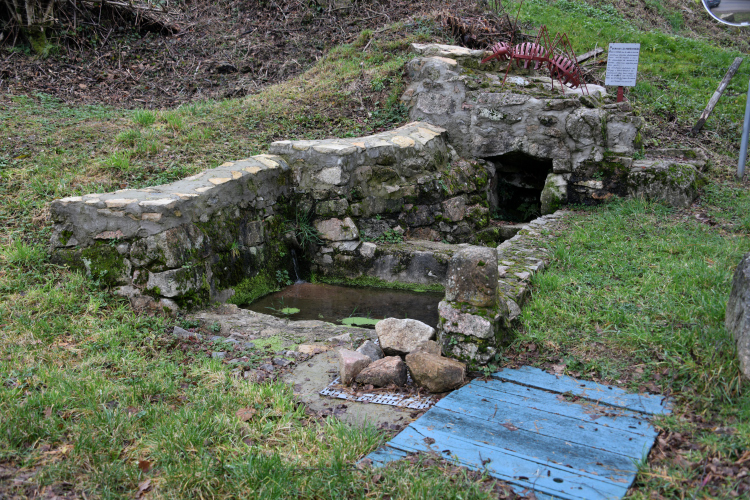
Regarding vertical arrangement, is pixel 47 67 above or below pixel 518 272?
above

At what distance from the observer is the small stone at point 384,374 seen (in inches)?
133

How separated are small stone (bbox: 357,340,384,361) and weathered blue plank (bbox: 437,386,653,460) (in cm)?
72

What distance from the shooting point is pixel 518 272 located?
4484 mm

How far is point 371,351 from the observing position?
3.71 m

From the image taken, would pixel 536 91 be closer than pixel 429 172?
No

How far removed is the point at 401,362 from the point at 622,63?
601 centimetres

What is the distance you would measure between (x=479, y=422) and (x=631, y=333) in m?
1.30

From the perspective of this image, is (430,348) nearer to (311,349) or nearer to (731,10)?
(311,349)

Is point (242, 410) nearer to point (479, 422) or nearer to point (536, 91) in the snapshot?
point (479, 422)

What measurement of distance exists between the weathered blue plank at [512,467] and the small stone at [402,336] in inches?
36.7

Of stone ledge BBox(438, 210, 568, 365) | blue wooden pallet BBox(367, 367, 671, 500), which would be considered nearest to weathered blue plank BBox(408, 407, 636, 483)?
blue wooden pallet BBox(367, 367, 671, 500)

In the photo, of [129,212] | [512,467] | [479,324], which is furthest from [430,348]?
[129,212]

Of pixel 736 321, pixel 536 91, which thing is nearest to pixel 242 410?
pixel 736 321

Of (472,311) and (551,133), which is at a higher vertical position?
(551,133)
